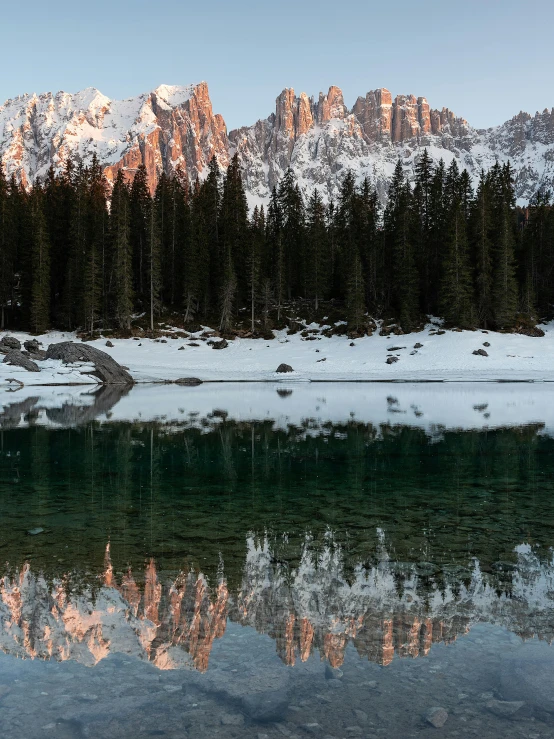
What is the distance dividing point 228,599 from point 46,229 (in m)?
73.0

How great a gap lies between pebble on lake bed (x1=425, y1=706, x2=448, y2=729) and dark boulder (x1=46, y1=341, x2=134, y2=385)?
41966 mm

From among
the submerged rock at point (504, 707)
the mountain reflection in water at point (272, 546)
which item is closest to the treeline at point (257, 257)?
the mountain reflection in water at point (272, 546)

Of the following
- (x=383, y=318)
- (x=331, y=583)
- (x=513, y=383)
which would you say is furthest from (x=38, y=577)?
(x=383, y=318)

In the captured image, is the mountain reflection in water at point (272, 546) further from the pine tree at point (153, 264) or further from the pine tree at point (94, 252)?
the pine tree at point (153, 264)

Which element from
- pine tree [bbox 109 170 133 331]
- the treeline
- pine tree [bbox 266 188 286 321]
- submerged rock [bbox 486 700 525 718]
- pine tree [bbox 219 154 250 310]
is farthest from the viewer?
pine tree [bbox 219 154 250 310]

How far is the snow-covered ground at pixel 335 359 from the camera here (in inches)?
1864

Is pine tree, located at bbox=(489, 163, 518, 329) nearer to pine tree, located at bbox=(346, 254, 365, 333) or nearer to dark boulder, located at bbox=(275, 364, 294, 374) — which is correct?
pine tree, located at bbox=(346, 254, 365, 333)

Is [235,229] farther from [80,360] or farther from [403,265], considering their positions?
[80,360]

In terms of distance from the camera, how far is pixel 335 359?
56.2 m

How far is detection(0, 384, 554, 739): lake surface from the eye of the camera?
383 centimetres

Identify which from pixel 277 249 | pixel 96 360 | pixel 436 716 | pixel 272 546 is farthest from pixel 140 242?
pixel 436 716

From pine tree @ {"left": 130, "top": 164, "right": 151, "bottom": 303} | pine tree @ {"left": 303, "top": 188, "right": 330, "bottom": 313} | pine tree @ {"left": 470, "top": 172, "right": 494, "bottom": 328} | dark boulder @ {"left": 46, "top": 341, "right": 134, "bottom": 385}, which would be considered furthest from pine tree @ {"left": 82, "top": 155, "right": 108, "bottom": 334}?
pine tree @ {"left": 470, "top": 172, "right": 494, "bottom": 328}

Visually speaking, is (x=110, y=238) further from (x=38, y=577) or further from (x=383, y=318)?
(x=38, y=577)

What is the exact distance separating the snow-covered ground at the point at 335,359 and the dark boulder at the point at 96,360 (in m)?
0.90
